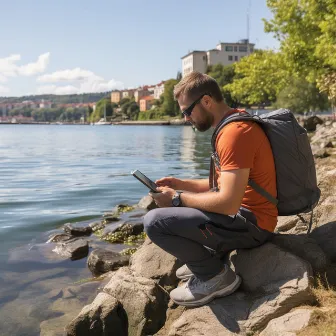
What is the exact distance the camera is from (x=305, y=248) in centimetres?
503

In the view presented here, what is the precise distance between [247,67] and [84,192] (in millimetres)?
20368

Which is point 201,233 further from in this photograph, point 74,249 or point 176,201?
point 74,249

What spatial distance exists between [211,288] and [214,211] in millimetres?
847

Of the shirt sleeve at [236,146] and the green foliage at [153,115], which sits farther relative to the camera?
the green foliage at [153,115]

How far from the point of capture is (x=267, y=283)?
4605 mm

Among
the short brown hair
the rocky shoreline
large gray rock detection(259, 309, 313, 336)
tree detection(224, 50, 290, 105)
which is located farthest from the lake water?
tree detection(224, 50, 290, 105)

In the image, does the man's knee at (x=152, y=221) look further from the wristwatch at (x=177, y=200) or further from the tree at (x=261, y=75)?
the tree at (x=261, y=75)

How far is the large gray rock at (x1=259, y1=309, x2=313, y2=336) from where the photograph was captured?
3854 mm

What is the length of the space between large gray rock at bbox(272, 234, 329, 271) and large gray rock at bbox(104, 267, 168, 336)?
149 cm

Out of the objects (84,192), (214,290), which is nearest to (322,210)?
(214,290)

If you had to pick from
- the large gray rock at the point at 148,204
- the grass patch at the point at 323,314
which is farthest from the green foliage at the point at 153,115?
the grass patch at the point at 323,314

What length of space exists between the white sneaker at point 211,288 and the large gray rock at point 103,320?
2.72ft

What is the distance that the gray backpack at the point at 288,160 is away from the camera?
4.45m

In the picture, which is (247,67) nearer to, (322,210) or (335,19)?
(335,19)
